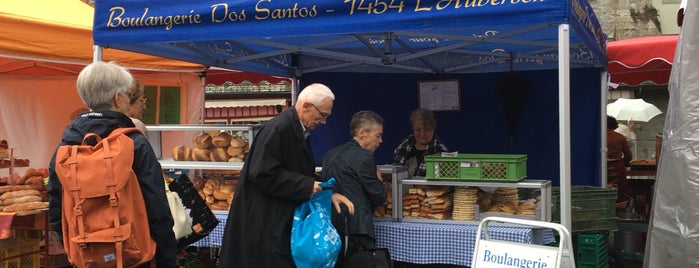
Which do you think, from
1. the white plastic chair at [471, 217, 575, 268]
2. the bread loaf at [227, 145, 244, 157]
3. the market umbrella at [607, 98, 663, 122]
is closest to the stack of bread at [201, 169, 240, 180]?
the bread loaf at [227, 145, 244, 157]

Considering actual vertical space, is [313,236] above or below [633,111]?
below

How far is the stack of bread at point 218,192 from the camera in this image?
5004mm

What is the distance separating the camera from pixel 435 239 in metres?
4.38

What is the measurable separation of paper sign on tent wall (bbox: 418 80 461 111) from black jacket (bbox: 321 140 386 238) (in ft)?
10.7

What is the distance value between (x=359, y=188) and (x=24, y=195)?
8.21 ft

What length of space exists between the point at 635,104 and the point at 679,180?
9.80m

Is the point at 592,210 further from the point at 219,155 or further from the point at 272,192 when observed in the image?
the point at 219,155

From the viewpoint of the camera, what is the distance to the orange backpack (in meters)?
2.52

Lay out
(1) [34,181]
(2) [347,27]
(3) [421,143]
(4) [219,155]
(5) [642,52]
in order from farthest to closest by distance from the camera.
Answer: (5) [642,52]
(3) [421,143]
(1) [34,181]
(4) [219,155]
(2) [347,27]

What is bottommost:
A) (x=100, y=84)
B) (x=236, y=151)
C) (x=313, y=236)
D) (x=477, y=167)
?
(x=313, y=236)

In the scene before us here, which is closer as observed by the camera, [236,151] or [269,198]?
[269,198]

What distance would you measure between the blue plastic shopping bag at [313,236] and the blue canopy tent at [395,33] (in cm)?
115

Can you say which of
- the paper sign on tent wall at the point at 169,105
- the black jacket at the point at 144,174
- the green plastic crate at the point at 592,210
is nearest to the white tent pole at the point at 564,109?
the green plastic crate at the point at 592,210

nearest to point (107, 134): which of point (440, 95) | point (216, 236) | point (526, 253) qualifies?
point (526, 253)
